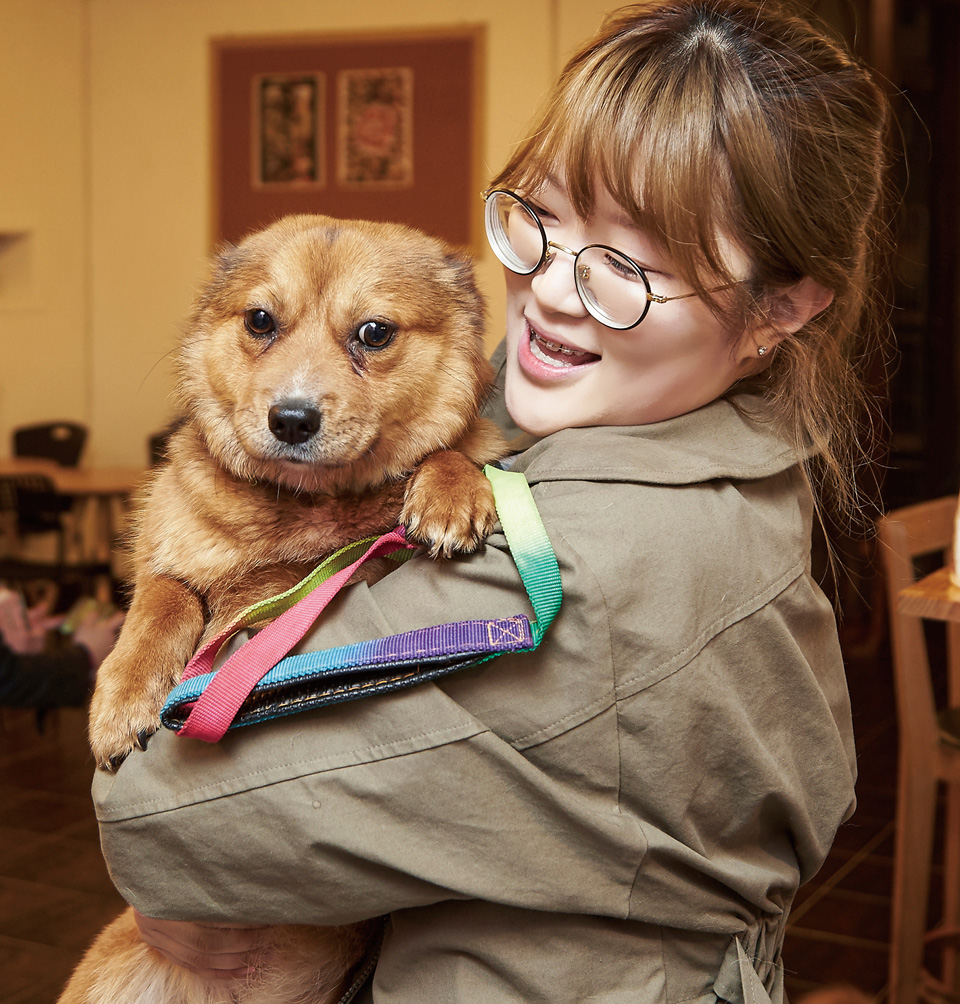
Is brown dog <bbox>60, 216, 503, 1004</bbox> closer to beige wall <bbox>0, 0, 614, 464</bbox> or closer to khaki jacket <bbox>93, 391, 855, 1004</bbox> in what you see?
khaki jacket <bbox>93, 391, 855, 1004</bbox>

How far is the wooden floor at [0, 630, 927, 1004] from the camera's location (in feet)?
9.57

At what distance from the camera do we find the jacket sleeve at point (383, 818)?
94cm

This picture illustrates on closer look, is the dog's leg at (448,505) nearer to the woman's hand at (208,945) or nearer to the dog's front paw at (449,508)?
the dog's front paw at (449,508)

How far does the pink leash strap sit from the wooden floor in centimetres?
185

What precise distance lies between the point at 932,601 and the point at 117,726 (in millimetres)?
1689

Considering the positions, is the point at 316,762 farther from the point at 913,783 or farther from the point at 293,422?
the point at 913,783

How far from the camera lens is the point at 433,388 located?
151 centimetres

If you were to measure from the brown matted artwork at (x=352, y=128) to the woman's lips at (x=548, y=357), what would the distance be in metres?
5.61

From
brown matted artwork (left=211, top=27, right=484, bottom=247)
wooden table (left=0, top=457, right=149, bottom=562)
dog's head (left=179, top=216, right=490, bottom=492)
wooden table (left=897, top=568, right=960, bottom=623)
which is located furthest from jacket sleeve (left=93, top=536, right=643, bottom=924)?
brown matted artwork (left=211, top=27, right=484, bottom=247)

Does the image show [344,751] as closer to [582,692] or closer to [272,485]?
[582,692]

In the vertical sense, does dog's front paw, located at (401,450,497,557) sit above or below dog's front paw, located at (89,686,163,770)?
above

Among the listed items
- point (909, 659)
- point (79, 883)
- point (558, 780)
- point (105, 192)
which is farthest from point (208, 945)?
point (105, 192)

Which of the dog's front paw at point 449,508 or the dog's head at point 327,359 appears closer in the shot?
the dog's front paw at point 449,508

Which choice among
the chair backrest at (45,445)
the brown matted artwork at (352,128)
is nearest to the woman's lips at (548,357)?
the brown matted artwork at (352,128)
